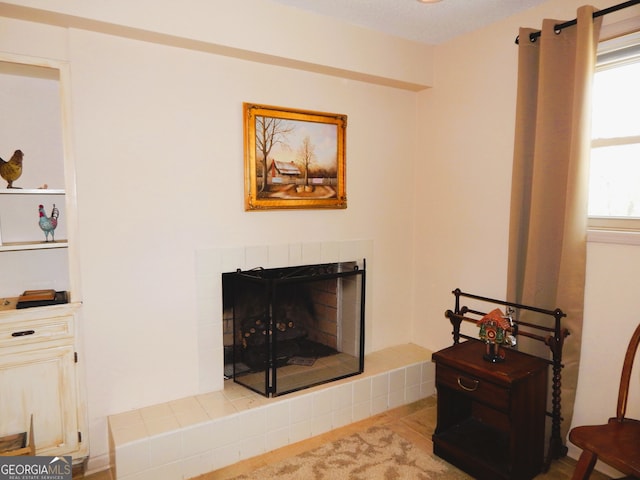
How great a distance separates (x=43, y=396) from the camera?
2.05 meters

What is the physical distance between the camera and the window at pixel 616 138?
7.03 feet

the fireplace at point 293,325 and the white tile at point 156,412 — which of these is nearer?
the white tile at point 156,412

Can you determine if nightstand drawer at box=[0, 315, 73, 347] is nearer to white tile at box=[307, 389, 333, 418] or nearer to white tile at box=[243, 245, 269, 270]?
white tile at box=[243, 245, 269, 270]

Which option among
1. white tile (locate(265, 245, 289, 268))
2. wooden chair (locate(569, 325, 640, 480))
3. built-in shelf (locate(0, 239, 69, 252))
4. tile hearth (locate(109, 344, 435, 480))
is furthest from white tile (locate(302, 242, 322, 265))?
wooden chair (locate(569, 325, 640, 480))

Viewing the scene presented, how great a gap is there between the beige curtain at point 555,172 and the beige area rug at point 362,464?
77cm

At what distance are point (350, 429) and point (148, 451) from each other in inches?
46.5

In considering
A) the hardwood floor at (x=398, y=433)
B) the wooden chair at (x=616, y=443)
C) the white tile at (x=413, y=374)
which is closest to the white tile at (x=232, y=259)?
the hardwood floor at (x=398, y=433)

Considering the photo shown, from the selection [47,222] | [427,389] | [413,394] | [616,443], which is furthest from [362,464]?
[47,222]

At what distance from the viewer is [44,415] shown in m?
2.05

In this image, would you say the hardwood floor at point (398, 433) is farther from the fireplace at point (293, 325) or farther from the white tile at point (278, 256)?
the white tile at point (278, 256)

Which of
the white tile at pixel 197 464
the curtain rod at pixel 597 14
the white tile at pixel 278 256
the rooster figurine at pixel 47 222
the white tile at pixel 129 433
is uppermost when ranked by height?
the curtain rod at pixel 597 14

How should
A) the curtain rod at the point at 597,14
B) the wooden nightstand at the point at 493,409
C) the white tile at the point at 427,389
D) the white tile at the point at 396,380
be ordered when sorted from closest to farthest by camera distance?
the curtain rod at the point at 597,14 → the wooden nightstand at the point at 493,409 → the white tile at the point at 396,380 → the white tile at the point at 427,389

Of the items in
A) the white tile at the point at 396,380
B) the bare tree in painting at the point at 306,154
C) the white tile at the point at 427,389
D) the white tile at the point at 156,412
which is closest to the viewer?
the white tile at the point at 156,412

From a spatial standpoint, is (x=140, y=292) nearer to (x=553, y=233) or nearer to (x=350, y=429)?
(x=350, y=429)
